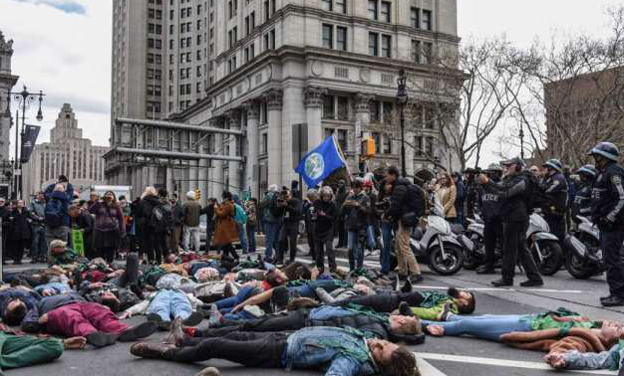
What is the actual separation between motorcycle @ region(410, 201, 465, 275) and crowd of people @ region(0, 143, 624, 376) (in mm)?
602

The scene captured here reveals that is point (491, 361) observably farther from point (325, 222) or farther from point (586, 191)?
point (325, 222)

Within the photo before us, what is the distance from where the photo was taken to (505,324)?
5.70 m

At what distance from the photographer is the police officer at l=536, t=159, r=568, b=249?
1105 cm

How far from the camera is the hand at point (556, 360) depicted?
466 cm

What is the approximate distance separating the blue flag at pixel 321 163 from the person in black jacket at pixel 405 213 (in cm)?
620

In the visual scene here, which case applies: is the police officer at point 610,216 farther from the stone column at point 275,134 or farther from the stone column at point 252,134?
the stone column at point 252,134

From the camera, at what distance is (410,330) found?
5.55 metres

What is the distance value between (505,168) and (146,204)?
28.9 ft

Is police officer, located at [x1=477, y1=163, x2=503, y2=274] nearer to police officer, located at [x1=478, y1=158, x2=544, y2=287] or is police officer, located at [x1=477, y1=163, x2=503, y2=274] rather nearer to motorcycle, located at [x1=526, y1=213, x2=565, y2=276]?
motorcycle, located at [x1=526, y1=213, x2=565, y2=276]

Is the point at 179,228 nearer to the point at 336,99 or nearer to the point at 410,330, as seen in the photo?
the point at 410,330

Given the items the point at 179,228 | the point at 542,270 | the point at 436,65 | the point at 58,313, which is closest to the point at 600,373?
the point at 58,313

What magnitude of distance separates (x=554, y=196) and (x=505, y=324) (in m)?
6.29

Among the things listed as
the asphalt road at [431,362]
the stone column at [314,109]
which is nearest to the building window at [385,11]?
the stone column at [314,109]

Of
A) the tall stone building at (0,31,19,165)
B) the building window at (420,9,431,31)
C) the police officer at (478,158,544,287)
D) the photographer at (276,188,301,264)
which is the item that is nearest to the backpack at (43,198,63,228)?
the photographer at (276,188,301,264)
